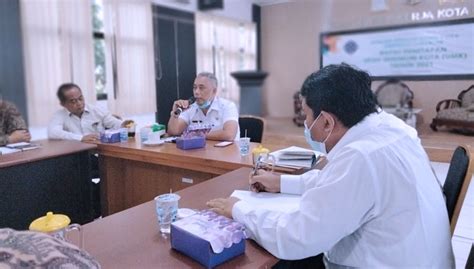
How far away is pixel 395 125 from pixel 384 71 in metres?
1.38

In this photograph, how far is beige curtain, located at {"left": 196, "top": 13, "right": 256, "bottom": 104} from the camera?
2258 mm

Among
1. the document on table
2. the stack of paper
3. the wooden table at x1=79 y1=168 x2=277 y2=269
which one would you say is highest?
the stack of paper

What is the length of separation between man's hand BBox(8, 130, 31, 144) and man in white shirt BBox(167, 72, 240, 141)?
0.97 metres

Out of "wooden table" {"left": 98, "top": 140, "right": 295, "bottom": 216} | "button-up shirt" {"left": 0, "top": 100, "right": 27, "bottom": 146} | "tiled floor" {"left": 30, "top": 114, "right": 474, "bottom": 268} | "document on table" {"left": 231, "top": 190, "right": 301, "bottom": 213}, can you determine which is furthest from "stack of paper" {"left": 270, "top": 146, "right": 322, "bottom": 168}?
"button-up shirt" {"left": 0, "top": 100, "right": 27, "bottom": 146}

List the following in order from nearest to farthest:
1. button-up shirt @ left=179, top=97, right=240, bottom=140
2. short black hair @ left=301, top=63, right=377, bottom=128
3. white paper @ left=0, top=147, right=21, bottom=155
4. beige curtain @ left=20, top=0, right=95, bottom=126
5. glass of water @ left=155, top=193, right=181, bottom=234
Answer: short black hair @ left=301, top=63, right=377, bottom=128
glass of water @ left=155, top=193, right=181, bottom=234
white paper @ left=0, top=147, right=21, bottom=155
button-up shirt @ left=179, top=97, right=240, bottom=140
beige curtain @ left=20, top=0, right=95, bottom=126

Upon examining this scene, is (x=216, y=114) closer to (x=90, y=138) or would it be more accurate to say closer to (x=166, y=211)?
(x=90, y=138)

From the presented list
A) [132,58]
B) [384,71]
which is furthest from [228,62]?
[132,58]

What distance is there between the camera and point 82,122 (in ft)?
8.96

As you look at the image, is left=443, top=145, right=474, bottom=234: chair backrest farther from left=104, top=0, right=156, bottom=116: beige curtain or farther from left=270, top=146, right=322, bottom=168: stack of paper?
left=104, top=0, right=156, bottom=116: beige curtain

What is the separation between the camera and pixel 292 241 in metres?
0.81

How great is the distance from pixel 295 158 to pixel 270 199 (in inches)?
18.1

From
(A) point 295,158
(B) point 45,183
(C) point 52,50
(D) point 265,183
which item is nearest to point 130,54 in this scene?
(C) point 52,50

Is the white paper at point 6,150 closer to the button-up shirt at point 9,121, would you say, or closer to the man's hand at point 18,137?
the man's hand at point 18,137

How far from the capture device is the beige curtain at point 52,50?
127 inches
